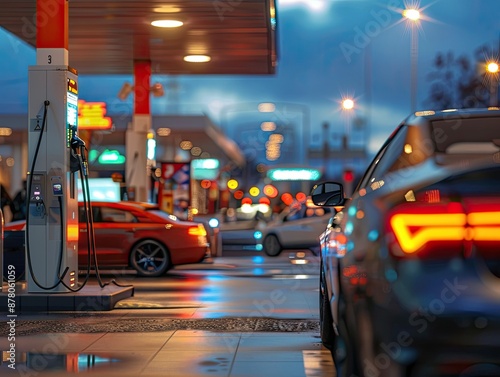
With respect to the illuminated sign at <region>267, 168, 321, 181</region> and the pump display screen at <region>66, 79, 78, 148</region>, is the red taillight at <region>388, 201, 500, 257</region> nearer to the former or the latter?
the pump display screen at <region>66, 79, 78, 148</region>

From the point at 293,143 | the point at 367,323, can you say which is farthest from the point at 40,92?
the point at 293,143

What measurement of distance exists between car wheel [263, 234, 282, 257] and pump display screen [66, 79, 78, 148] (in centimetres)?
1641

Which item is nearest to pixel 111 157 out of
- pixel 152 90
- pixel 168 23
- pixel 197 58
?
pixel 152 90

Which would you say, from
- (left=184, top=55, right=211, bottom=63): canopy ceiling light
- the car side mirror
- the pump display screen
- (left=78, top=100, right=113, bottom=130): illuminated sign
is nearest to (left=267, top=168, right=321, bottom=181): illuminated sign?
(left=78, top=100, right=113, bottom=130): illuminated sign

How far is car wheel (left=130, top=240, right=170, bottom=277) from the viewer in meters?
19.9

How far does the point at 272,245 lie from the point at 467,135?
23394 mm

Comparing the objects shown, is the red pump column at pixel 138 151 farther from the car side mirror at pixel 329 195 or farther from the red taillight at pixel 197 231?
the car side mirror at pixel 329 195

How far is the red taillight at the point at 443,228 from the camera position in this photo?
4875mm

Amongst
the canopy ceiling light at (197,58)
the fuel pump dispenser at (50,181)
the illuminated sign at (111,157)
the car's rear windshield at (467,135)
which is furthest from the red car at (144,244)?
the illuminated sign at (111,157)

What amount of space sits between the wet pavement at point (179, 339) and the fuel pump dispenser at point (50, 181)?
0.98 m

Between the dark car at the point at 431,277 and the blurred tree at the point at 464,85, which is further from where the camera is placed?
the blurred tree at the point at 464,85

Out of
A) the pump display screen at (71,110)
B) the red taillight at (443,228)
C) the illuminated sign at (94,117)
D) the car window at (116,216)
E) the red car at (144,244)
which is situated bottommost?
the red car at (144,244)

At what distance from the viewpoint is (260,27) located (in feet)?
69.5

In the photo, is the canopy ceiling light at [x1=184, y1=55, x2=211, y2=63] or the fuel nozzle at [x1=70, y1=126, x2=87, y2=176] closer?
the fuel nozzle at [x1=70, y1=126, x2=87, y2=176]
